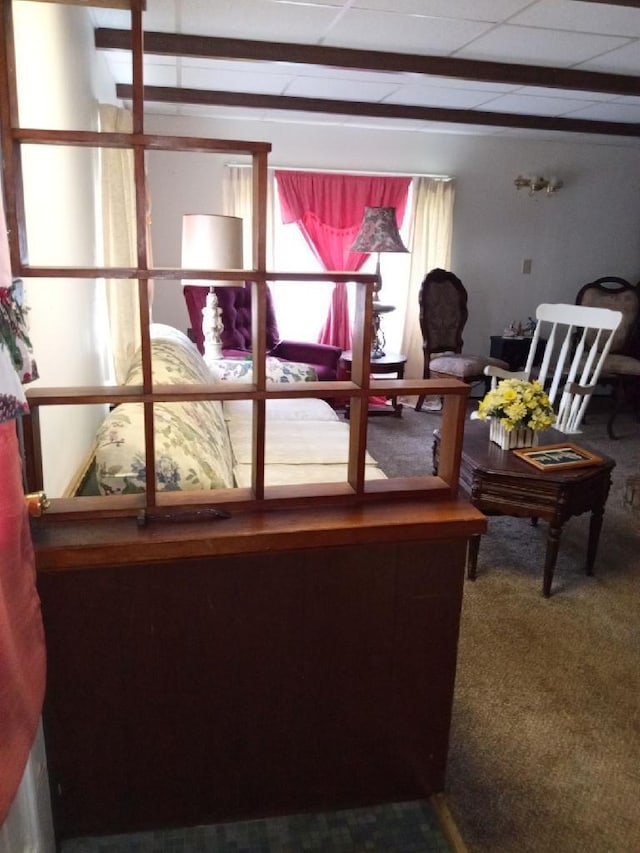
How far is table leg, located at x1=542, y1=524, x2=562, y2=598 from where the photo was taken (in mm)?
2363

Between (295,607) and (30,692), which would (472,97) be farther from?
(30,692)

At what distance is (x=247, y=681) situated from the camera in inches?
50.2

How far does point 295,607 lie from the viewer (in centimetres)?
124

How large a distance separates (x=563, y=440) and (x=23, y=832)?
7.78ft

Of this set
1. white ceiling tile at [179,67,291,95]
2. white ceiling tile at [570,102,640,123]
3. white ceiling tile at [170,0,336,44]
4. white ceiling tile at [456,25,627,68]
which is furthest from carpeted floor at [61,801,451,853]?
white ceiling tile at [570,102,640,123]

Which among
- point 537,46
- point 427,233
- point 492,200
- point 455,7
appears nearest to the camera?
point 455,7

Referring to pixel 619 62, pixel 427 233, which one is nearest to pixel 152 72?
pixel 427 233

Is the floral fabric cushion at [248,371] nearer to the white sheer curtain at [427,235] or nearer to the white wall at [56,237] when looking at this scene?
the white wall at [56,237]

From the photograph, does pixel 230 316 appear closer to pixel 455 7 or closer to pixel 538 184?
→ pixel 455 7

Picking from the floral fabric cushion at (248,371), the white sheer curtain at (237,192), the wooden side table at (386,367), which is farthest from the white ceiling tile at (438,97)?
the floral fabric cushion at (248,371)

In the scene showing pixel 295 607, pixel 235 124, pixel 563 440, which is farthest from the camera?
pixel 235 124

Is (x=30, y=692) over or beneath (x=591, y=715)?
over

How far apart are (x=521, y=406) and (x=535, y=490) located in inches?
13.6

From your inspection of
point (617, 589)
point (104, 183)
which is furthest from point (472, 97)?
point (617, 589)
